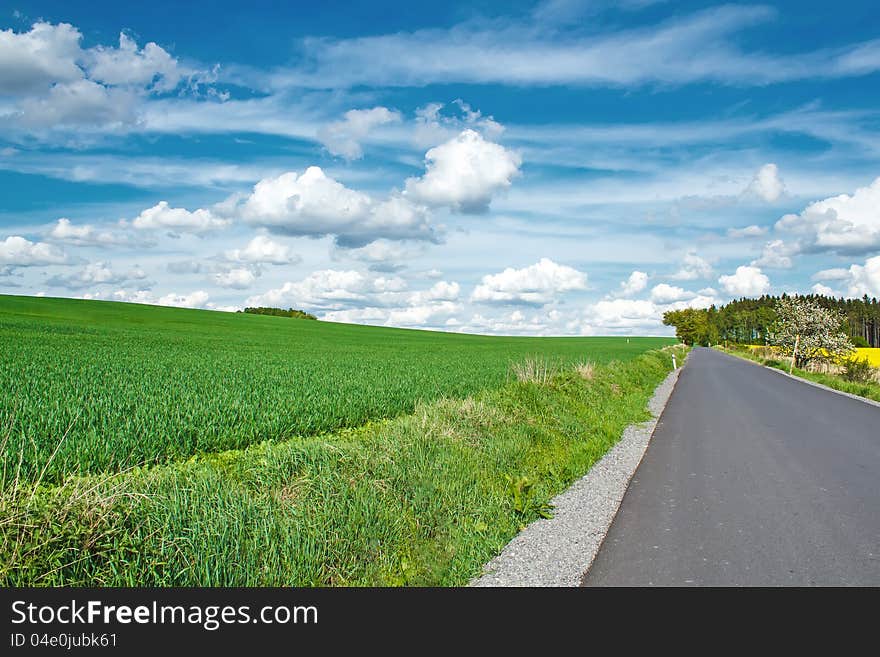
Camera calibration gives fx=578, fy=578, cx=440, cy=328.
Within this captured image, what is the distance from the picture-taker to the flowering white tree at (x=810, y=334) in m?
36.6

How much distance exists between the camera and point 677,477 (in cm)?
870

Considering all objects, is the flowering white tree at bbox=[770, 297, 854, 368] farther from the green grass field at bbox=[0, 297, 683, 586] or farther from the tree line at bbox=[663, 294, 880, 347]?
the tree line at bbox=[663, 294, 880, 347]

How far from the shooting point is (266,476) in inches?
258

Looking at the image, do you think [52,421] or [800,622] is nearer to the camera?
[800,622]

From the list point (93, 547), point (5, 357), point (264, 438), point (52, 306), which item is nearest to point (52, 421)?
point (264, 438)

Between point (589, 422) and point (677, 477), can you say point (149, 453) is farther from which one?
point (589, 422)

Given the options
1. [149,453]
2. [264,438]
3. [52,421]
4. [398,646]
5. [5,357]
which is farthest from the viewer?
[5,357]

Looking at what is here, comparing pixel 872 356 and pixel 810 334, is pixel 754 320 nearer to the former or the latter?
pixel 872 356

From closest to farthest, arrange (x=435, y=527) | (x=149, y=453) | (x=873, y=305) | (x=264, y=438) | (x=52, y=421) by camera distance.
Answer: (x=435, y=527) < (x=149, y=453) < (x=52, y=421) < (x=264, y=438) < (x=873, y=305)

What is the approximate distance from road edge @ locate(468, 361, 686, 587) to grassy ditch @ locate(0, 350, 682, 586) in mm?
188

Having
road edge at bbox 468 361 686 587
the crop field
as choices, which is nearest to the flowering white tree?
the crop field

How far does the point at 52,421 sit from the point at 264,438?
9.84ft

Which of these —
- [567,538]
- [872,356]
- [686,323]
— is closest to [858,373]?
[567,538]

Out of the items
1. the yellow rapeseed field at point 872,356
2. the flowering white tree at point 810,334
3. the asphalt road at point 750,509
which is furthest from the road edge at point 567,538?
the yellow rapeseed field at point 872,356
